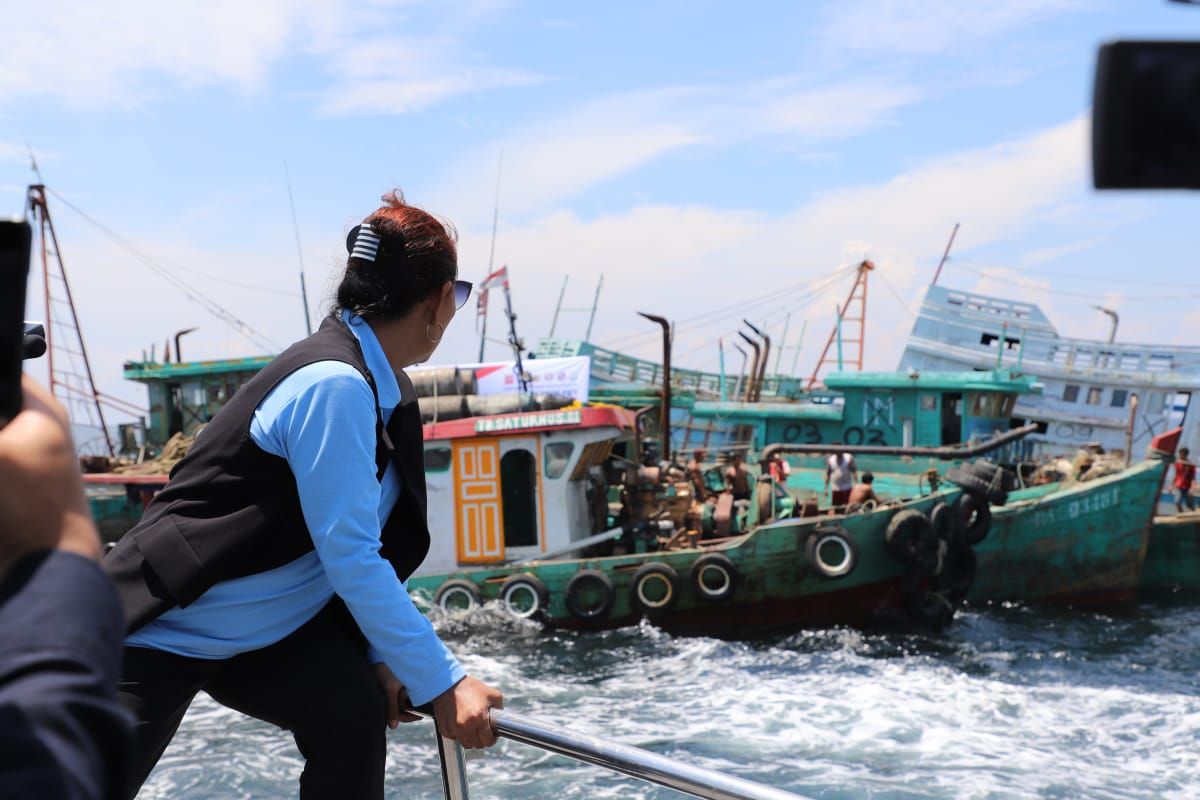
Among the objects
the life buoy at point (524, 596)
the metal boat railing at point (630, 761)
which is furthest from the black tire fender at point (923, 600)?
the metal boat railing at point (630, 761)

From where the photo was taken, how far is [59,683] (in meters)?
0.75

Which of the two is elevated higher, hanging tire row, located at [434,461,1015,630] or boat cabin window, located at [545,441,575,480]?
boat cabin window, located at [545,441,575,480]

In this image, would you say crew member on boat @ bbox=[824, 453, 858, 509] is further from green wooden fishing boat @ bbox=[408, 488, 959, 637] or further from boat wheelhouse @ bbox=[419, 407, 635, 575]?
boat wheelhouse @ bbox=[419, 407, 635, 575]

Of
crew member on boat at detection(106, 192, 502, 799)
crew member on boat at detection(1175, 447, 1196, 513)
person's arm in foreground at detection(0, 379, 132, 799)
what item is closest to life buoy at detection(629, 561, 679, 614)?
crew member on boat at detection(106, 192, 502, 799)

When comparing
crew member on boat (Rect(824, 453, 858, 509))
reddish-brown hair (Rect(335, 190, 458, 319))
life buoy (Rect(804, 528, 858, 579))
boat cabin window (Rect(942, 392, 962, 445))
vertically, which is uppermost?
reddish-brown hair (Rect(335, 190, 458, 319))

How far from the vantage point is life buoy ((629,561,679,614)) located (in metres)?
11.6

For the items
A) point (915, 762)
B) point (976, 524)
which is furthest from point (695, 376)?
point (915, 762)

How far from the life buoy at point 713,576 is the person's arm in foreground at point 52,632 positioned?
11025mm

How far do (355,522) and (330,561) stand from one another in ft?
0.25

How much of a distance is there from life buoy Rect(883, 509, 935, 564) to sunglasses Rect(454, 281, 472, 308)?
1062 centimetres

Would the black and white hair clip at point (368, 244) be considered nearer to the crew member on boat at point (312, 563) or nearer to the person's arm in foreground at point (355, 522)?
the crew member on boat at point (312, 563)

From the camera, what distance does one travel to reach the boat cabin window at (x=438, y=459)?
11836mm

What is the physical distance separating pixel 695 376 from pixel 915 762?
25.3m

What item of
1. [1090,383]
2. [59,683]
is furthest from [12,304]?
[1090,383]
